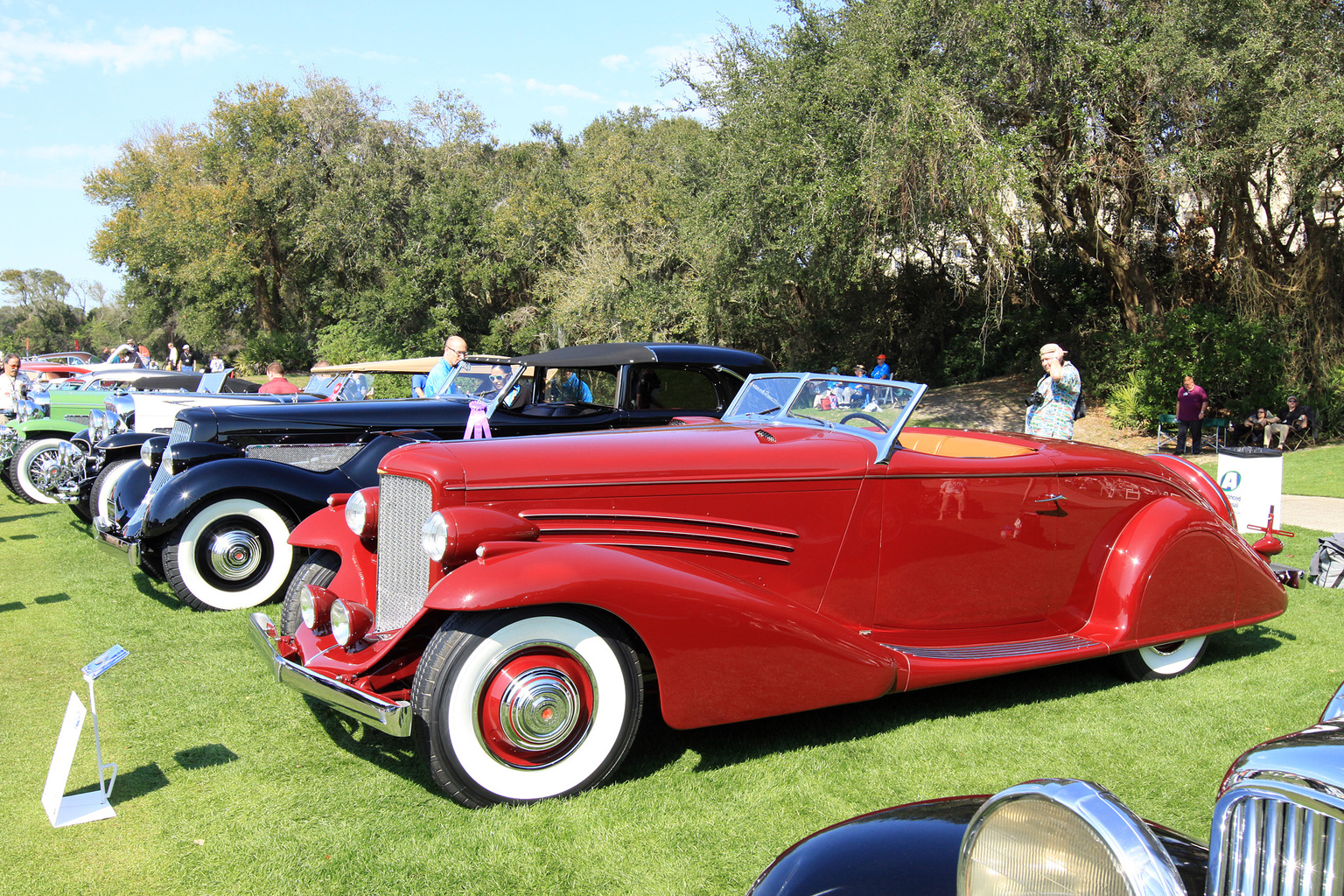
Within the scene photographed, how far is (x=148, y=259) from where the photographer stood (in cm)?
3600

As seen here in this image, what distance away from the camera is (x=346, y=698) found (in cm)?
299

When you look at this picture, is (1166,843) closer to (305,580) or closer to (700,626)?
(700,626)

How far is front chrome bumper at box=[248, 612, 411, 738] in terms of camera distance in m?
2.87

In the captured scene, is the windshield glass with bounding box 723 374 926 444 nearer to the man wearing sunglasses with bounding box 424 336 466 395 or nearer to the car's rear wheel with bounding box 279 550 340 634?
the car's rear wheel with bounding box 279 550 340 634

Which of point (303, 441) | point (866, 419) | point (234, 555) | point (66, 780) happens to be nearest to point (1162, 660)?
point (866, 419)

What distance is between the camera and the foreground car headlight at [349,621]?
3600 mm

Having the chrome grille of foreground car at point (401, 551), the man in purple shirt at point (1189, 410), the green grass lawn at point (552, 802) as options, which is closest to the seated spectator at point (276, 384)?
the green grass lawn at point (552, 802)

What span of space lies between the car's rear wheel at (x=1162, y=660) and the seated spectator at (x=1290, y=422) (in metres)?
12.8

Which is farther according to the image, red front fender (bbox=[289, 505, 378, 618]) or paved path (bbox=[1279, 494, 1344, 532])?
paved path (bbox=[1279, 494, 1344, 532])

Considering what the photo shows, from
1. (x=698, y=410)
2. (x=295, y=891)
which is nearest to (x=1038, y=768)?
(x=295, y=891)

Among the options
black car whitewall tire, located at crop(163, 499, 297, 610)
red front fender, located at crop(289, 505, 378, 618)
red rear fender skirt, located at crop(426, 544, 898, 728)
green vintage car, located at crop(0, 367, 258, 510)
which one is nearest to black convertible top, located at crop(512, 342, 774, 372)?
black car whitewall tire, located at crop(163, 499, 297, 610)

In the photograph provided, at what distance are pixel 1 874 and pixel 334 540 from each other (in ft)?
5.86

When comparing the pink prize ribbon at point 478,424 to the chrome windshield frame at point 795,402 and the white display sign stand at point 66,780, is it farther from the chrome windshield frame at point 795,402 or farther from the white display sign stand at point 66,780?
the white display sign stand at point 66,780

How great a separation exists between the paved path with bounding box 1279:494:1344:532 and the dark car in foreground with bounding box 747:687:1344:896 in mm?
7831
